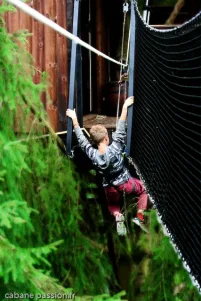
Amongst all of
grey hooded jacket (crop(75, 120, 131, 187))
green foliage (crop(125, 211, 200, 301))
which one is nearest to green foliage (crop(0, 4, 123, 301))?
grey hooded jacket (crop(75, 120, 131, 187))

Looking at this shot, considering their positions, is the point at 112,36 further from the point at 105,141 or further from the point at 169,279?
the point at 169,279

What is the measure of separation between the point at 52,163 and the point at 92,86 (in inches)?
153

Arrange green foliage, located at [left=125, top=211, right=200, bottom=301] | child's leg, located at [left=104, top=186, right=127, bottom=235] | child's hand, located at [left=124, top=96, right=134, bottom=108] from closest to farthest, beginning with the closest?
green foliage, located at [left=125, top=211, right=200, bottom=301] < child's hand, located at [left=124, top=96, right=134, bottom=108] < child's leg, located at [left=104, top=186, right=127, bottom=235]

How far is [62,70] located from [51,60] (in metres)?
0.16

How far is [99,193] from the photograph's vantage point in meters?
6.14

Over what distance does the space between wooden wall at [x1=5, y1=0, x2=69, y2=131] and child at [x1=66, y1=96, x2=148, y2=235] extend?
2.62 feet

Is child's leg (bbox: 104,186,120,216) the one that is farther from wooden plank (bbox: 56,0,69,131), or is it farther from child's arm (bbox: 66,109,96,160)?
wooden plank (bbox: 56,0,69,131)

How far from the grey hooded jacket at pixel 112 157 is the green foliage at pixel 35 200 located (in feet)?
1.36

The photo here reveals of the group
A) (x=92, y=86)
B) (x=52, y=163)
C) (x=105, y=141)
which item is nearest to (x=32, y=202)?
(x=52, y=163)

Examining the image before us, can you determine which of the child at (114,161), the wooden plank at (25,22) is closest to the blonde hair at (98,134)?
the child at (114,161)

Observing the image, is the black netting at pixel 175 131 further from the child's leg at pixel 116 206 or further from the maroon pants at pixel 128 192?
the child's leg at pixel 116 206

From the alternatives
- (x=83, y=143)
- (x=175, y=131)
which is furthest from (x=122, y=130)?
(x=175, y=131)

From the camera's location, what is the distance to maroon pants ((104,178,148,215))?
16.3 feet

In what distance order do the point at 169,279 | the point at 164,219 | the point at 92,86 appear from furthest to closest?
the point at 92,86 < the point at 169,279 < the point at 164,219
